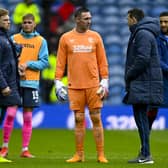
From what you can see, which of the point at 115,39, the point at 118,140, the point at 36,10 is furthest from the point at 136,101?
the point at 115,39

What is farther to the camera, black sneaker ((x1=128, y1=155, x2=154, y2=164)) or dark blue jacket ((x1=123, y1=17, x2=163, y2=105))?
black sneaker ((x1=128, y1=155, x2=154, y2=164))

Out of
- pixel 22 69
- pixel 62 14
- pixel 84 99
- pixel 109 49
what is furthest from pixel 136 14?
pixel 109 49

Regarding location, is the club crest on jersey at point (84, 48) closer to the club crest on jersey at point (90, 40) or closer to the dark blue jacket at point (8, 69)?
the club crest on jersey at point (90, 40)

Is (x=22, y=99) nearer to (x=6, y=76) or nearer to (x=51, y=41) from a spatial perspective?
(x=6, y=76)

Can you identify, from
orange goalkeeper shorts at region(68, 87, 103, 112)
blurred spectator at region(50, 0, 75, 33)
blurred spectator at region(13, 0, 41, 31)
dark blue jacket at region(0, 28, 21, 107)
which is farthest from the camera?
blurred spectator at region(50, 0, 75, 33)

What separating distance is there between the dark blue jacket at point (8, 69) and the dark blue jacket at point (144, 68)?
1627 mm

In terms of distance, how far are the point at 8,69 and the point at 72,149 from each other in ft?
8.88

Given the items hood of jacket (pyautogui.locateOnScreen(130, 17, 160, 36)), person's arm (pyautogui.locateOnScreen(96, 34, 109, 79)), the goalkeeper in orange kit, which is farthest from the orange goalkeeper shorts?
hood of jacket (pyautogui.locateOnScreen(130, 17, 160, 36))

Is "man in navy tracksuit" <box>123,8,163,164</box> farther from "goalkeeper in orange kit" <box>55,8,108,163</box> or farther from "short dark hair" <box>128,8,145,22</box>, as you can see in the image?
"goalkeeper in orange kit" <box>55,8,108,163</box>

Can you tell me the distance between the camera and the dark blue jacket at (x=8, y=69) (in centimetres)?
1155

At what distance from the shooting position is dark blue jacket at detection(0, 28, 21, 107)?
11.5m

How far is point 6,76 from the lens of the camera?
38.0 feet

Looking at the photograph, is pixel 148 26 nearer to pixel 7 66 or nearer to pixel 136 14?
pixel 136 14

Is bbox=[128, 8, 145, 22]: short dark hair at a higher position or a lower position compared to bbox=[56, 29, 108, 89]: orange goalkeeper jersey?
higher
